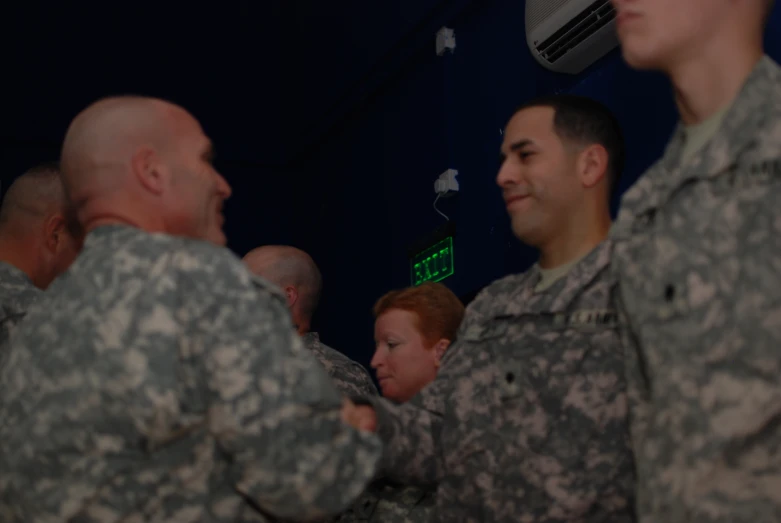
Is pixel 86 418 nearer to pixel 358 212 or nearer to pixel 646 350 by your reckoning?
pixel 646 350

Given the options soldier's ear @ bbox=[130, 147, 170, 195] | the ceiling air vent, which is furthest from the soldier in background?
the ceiling air vent

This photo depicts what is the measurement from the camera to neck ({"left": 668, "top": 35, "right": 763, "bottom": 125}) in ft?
5.25

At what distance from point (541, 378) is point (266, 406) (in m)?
0.68

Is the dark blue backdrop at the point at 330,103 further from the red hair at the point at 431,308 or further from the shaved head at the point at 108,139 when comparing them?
the shaved head at the point at 108,139

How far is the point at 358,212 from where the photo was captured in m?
5.03

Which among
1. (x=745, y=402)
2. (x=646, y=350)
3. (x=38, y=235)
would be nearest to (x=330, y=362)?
(x=38, y=235)

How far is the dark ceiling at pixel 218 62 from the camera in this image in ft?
16.7

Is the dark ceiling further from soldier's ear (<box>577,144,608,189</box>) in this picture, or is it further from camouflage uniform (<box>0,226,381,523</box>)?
camouflage uniform (<box>0,226,381,523</box>)

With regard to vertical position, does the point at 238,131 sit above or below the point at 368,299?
above

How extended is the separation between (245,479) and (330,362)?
74.1 inches

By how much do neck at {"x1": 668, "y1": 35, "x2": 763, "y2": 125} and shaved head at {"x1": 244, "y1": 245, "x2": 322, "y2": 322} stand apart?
2.13m

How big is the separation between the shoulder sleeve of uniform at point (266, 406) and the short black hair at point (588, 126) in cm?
98

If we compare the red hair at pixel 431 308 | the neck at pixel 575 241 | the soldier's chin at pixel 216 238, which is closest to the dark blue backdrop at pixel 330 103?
the red hair at pixel 431 308

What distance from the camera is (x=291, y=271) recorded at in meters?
3.61
